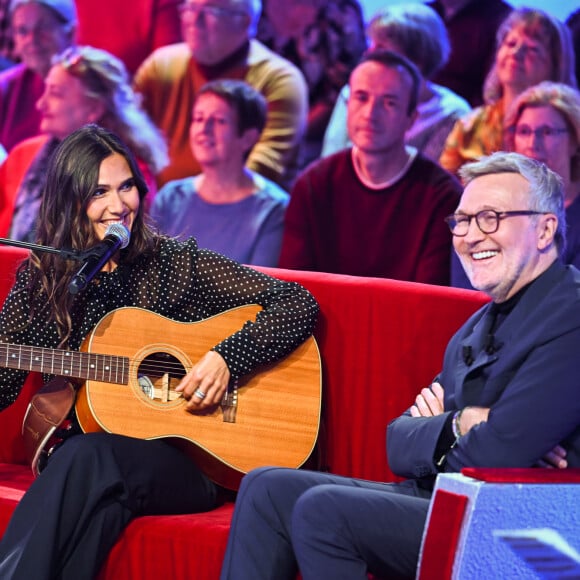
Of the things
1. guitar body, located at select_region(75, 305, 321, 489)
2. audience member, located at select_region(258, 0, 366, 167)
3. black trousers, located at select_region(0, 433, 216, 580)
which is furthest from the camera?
audience member, located at select_region(258, 0, 366, 167)

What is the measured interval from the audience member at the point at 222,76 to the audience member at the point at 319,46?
0.06 m

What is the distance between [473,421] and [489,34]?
2934mm

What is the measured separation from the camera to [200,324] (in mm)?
3510

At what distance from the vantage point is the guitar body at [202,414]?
3.28 meters

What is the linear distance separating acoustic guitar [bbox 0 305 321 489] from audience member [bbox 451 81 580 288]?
1.48 meters

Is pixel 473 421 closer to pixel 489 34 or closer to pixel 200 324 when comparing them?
pixel 200 324

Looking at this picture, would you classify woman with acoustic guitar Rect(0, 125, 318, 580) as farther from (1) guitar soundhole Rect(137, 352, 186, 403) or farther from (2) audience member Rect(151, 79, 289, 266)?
(2) audience member Rect(151, 79, 289, 266)

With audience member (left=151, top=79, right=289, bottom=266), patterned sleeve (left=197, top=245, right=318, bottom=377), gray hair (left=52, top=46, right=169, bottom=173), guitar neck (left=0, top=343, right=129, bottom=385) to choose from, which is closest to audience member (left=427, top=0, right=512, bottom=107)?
audience member (left=151, top=79, right=289, bottom=266)

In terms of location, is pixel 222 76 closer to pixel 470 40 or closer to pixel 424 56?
pixel 424 56

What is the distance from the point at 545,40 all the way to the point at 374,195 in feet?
3.58

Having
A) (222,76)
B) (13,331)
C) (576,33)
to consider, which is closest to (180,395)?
(13,331)

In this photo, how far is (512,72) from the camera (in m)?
5.09

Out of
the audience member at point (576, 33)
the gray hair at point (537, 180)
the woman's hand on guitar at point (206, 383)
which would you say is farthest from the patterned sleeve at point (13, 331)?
the audience member at point (576, 33)

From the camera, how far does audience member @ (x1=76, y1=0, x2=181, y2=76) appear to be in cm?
623
